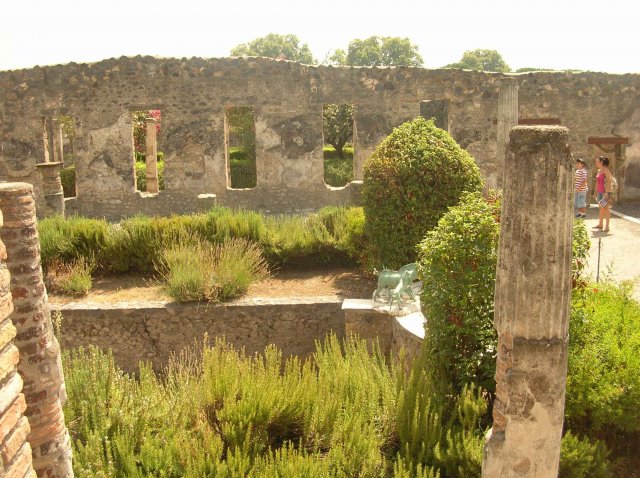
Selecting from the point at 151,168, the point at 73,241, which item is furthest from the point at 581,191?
the point at 151,168

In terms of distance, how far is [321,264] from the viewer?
37.0 ft

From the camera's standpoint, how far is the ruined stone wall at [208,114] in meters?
15.4

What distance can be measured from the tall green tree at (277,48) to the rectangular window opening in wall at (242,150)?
122 feet

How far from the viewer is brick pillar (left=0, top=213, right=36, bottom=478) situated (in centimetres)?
282

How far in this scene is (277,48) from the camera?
218ft

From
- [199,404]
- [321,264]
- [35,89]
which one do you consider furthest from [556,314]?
[35,89]

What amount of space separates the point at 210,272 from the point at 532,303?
221 inches

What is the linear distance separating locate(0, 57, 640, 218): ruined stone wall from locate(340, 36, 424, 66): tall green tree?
4676cm

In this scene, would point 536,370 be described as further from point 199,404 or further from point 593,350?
point 199,404

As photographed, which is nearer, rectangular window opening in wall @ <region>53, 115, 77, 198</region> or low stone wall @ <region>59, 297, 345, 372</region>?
low stone wall @ <region>59, 297, 345, 372</region>

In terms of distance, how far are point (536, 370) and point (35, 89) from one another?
14.3 meters

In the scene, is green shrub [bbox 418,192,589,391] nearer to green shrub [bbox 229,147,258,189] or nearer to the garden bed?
the garden bed

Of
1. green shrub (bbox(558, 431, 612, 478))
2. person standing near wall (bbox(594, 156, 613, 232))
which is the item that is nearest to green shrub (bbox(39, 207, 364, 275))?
person standing near wall (bbox(594, 156, 613, 232))

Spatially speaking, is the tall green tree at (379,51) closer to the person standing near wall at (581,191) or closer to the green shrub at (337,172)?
the green shrub at (337,172)
